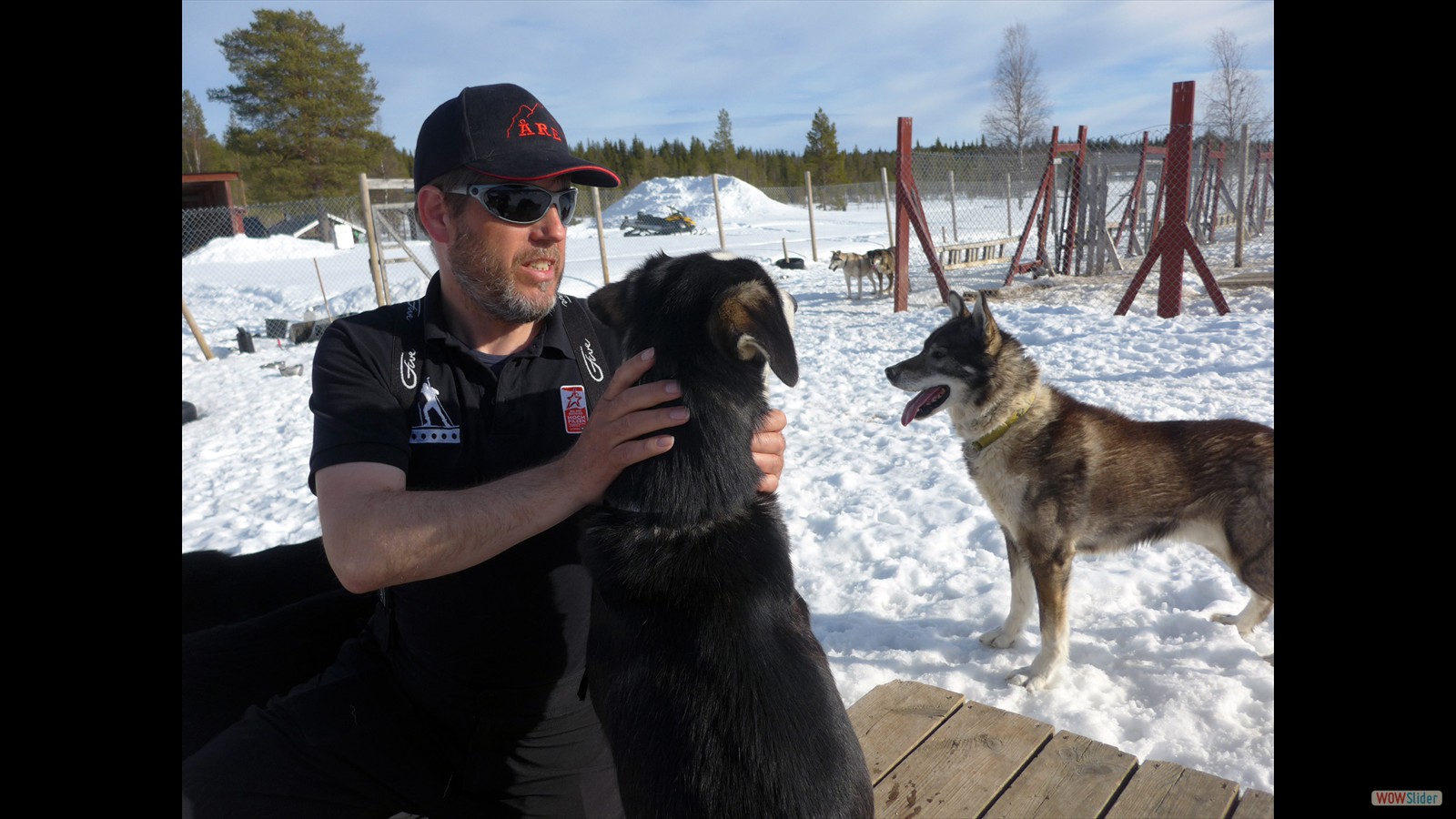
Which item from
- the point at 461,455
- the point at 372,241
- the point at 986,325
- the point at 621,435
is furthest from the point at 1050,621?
the point at 372,241

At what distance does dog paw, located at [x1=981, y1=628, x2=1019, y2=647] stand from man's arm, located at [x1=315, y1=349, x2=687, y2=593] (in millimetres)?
2490

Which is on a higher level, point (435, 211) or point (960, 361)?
point (435, 211)

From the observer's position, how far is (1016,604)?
3.50m

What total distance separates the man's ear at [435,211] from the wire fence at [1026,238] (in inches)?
306

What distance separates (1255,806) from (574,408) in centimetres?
221

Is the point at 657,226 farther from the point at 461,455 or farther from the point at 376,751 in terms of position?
the point at 376,751

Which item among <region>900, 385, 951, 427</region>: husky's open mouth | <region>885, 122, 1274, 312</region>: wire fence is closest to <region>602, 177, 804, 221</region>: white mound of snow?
<region>885, 122, 1274, 312</region>: wire fence
